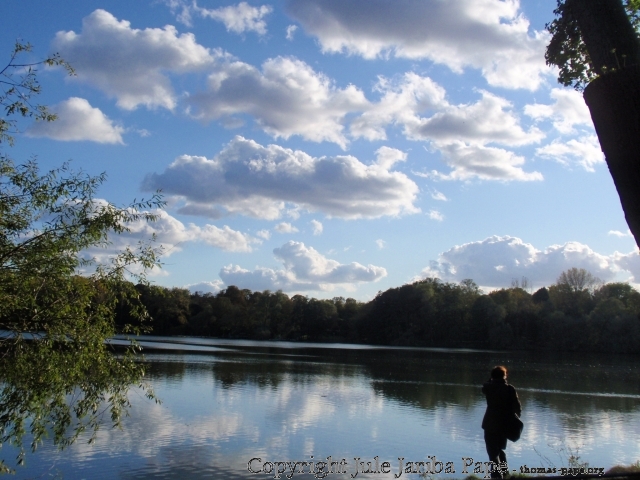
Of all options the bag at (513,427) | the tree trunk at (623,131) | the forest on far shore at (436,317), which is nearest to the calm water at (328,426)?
the bag at (513,427)

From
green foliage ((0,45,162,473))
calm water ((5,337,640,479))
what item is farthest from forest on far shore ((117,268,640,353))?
green foliage ((0,45,162,473))

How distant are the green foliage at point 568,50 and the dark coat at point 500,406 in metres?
4.97

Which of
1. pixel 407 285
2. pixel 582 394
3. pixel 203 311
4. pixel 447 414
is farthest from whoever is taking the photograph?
pixel 203 311

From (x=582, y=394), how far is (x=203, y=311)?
91.7 metres

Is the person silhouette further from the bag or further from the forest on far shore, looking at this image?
the forest on far shore

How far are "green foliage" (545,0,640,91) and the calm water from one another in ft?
Result: 24.5

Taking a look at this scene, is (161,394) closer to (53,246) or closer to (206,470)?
(206,470)

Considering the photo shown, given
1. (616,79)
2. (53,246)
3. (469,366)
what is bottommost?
(469,366)

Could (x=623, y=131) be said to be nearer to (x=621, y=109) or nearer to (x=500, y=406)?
(x=621, y=109)

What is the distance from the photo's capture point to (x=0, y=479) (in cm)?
1216

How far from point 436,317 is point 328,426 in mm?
75531

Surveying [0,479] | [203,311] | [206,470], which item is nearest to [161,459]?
[206,470]

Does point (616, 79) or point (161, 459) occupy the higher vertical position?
point (616, 79)

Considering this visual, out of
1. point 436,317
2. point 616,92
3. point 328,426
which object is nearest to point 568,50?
point 616,92
